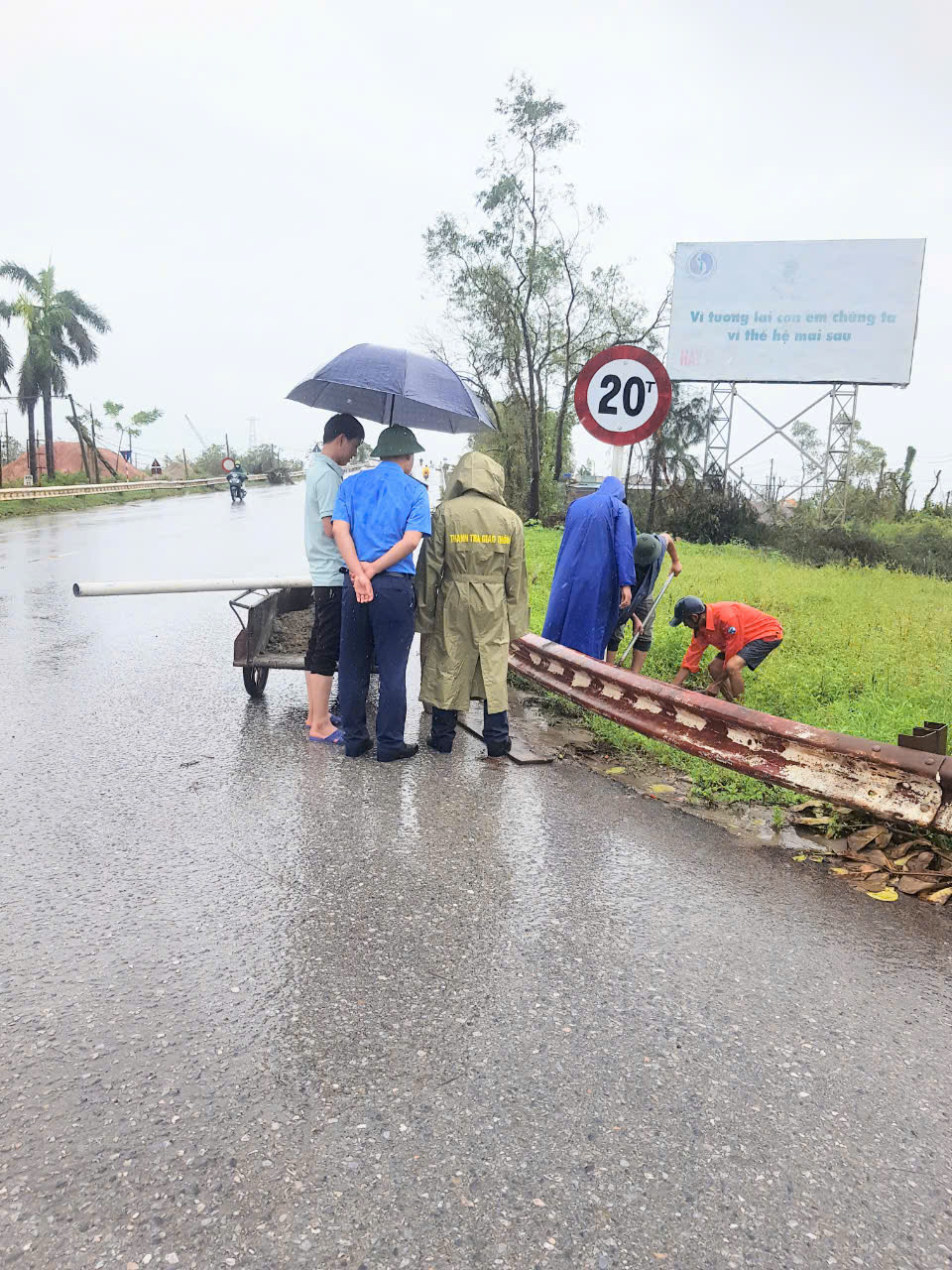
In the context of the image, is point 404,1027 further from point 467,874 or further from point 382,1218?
point 467,874

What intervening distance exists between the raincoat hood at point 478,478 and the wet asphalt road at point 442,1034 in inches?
68.5

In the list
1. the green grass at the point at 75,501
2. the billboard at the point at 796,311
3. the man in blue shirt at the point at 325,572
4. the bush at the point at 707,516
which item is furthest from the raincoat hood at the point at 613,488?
the green grass at the point at 75,501

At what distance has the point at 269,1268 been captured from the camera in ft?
6.57

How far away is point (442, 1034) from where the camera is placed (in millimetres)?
2859

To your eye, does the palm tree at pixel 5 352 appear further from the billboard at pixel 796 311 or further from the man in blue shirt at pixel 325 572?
the man in blue shirt at pixel 325 572

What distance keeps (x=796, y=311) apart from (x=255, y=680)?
23.4 meters

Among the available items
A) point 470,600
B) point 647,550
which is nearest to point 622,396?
point 647,550

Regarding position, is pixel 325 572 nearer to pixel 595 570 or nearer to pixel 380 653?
pixel 380 653

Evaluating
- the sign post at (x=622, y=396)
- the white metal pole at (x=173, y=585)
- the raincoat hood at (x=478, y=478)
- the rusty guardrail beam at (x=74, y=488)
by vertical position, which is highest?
the sign post at (x=622, y=396)

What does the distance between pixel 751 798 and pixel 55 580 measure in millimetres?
10173

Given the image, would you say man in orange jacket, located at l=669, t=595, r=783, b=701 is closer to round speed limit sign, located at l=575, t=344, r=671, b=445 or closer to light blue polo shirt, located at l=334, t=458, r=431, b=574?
round speed limit sign, located at l=575, t=344, r=671, b=445

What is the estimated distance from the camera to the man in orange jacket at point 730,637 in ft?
22.7

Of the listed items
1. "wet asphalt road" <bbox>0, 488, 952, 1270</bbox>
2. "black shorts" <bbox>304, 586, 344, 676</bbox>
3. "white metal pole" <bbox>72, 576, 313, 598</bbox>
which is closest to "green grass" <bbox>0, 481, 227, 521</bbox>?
"white metal pole" <bbox>72, 576, 313, 598</bbox>

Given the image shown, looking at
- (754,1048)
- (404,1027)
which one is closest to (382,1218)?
(404,1027)
